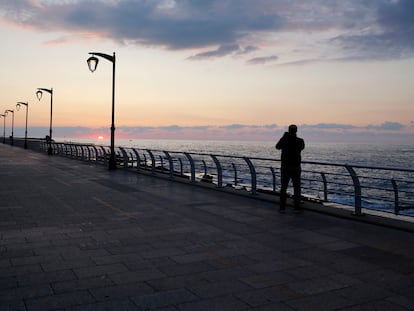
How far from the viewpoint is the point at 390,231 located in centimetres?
818

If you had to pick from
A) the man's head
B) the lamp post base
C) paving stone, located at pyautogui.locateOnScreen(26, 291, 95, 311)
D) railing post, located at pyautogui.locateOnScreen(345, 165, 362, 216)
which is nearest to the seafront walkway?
paving stone, located at pyautogui.locateOnScreen(26, 291, 95, 311)

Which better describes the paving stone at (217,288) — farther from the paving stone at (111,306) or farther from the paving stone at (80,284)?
the paving stone at (80,284)

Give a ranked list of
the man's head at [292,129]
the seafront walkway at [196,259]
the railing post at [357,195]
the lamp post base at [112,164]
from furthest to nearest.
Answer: the lamp post base at [112,164], the man's head at [292,129], the railing post at [357,195], the seafront walkway at [196,259]

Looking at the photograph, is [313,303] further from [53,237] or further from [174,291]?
[53,237]

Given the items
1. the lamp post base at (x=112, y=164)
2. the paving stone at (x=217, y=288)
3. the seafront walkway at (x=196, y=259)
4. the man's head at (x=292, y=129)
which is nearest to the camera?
the seafront walkway at (x=196, y=259)

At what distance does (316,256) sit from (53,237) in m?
4.61

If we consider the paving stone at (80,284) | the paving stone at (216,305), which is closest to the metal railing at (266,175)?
the paving stone at (216,305)

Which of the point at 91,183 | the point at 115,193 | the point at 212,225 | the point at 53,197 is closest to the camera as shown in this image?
the point at 212,225

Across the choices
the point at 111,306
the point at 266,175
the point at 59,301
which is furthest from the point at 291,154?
the point at 266,175

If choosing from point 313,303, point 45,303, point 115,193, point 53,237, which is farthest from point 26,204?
point 313,303

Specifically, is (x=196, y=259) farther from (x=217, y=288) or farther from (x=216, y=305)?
(x=216, y=305)

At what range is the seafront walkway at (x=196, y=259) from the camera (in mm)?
4645

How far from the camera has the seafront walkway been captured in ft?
15.2

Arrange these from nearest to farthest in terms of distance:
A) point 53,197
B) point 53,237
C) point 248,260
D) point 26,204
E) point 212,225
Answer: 1. point 248,260
2. point 53,237
3. point 212,225
4. point 26,204
5. point 53,197
